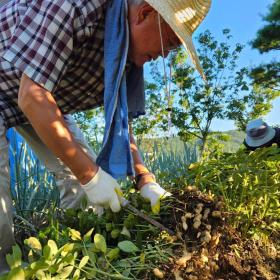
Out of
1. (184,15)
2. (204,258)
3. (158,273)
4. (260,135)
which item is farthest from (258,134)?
(158,273)

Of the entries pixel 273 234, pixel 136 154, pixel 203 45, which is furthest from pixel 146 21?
pixel 203 45

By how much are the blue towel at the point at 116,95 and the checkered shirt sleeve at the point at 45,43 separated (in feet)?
0.49

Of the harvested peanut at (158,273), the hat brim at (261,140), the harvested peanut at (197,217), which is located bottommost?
the hat brim at (261,140)

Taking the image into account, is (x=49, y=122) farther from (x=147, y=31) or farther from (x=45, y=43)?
(x=147, y=31)

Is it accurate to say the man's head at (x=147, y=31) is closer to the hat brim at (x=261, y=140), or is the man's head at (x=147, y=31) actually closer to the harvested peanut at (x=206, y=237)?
the harvested peanut at (x=206, y=237)

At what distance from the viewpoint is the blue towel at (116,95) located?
1.27 metres

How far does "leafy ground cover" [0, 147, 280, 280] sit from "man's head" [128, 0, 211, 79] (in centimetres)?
42

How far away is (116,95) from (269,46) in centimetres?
1175

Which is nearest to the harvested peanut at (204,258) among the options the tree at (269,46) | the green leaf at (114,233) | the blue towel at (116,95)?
the green leaf at (114,233)

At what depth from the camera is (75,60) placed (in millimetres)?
1359

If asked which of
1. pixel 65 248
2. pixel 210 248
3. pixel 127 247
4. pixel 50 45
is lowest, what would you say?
pixel 210 248

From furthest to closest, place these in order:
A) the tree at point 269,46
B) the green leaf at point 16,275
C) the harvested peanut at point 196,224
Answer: the tree at point 269,46 → the harvested peanut at point 196,224 → the green leaf at point 16,275

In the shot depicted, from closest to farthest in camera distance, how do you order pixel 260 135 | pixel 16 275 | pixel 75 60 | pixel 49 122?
pixel 16 275
pixel 49 122
pixel 75 60
pixel 260 135

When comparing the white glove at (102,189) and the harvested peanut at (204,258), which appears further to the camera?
the white glove at (102,189)
